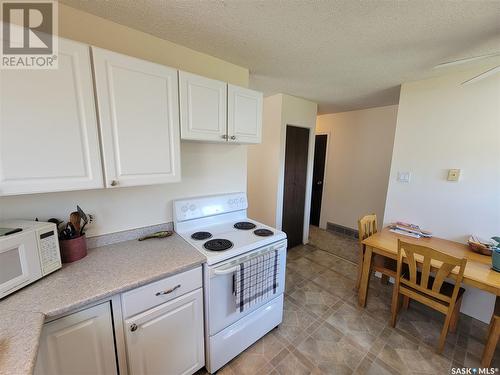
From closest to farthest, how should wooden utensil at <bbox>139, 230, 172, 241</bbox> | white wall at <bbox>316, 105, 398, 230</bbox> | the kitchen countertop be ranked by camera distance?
the kitchen countertop
wooden utensil at <bbox>139, 230, 172, 241</bbox>
white wall at <bbox>316, 105, 398, 230</bbox>

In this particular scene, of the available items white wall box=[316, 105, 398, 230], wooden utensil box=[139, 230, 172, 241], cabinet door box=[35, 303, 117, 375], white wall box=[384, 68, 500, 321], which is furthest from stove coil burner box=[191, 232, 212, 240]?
white wall box=[316, 105, 398, 230]

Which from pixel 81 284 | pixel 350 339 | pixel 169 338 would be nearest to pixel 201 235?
pixel 169 338

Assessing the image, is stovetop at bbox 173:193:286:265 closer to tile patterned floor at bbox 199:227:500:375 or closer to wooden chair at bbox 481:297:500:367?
tile patterned floor at bbox 199:227:500:375

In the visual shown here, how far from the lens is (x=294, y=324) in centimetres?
194

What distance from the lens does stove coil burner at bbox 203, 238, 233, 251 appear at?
4.73 feet

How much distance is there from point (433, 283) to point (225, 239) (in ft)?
5.92

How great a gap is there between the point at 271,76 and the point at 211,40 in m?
0.90

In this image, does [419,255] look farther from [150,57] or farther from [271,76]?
[150,57]

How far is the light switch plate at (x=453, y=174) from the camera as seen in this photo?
2072 mm

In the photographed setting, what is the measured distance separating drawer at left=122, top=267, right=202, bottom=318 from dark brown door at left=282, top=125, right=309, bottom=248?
216cm

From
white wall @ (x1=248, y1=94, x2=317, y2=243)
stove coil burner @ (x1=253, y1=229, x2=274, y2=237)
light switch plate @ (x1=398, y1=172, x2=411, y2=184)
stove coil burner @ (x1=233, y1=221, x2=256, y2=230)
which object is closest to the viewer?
stove coil burner @ (x1=253, y1=229, x2=274, y2=237)

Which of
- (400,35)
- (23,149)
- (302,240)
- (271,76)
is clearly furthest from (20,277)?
(302,240)

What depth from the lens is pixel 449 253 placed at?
1.86 m

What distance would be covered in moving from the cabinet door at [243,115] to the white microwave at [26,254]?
1313 mm
